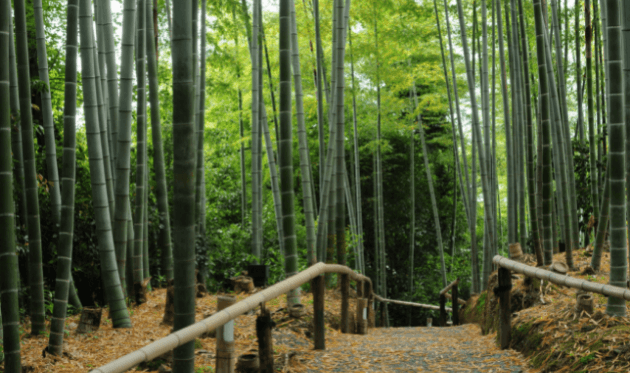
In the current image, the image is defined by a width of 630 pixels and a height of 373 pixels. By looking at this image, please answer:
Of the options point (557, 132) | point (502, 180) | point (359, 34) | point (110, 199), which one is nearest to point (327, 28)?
point (359, 34)

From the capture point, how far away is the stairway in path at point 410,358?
8.41 feet

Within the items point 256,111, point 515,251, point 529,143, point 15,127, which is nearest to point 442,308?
point 515,251

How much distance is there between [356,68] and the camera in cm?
820

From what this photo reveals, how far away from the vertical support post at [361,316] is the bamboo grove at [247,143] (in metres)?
0.61

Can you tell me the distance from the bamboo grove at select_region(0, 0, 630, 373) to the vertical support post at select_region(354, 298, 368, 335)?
2.02ft

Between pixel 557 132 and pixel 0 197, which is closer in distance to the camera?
pixel 0 197

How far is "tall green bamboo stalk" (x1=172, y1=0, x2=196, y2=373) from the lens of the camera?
1.61m

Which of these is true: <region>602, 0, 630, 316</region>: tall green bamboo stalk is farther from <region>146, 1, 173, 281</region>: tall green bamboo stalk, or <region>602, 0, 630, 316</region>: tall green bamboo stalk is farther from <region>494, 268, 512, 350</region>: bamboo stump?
<region>146, 1, 173, 281</region>: tall green bamboo stalk

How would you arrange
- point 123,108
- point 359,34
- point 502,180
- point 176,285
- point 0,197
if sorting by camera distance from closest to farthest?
point 176,285 → point 0,197 → point 123,108 → point 359,34 → point 502,180

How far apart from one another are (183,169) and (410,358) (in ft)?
5.93

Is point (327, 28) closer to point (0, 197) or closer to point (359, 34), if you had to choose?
point (359, 34)

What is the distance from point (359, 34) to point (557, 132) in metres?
3.89

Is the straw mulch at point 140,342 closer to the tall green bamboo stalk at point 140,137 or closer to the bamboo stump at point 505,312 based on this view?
the tall green bamboo stalk at point 140,137

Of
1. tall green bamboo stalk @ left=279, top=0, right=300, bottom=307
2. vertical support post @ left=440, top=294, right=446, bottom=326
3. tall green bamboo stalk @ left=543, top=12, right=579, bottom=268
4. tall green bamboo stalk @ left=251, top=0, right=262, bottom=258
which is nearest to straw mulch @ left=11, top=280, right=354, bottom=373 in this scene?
tall green bamboo stalk @ left=279, top=0, right=300, bottom=307
